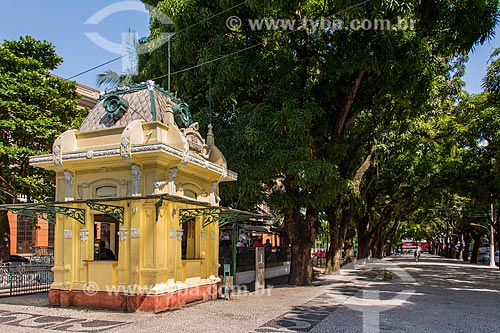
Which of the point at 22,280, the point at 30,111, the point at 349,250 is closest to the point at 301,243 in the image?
the point at 22,280

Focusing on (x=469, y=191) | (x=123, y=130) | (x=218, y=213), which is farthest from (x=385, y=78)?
(x=469, y=191)

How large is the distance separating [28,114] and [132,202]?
31.6ft

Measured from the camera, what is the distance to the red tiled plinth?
13.1 metres

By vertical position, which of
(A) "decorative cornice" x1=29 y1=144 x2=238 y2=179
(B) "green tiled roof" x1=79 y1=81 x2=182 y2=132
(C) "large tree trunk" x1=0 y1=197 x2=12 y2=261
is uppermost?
(B) "green tiled roof" x1=79 y1=81 x2=182 y2=132

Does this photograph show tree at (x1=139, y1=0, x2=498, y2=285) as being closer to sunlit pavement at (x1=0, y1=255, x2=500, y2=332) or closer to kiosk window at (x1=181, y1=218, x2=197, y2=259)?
kiosk window at (x1=181, y1=218, x2=197, y2=259)

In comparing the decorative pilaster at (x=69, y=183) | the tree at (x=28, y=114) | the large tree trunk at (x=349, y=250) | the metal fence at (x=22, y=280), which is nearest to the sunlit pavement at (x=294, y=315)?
the metal fence at (x=22, y=280)

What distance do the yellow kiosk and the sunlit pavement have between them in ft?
2.25

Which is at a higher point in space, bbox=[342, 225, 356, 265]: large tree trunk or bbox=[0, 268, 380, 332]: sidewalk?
bbox=[0, 268, 380, 332]: sidewalk

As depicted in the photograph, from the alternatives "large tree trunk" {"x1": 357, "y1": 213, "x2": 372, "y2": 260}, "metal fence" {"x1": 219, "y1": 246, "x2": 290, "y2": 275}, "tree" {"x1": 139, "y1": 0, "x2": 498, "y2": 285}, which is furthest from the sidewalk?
"large tree trunk" {"x1": 357, "y1": 213, "x2": 372, "y2": 260}

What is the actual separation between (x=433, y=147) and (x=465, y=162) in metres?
3.18

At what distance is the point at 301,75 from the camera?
20.1 m

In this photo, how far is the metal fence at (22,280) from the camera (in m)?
17.7

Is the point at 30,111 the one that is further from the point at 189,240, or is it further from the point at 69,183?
the point at 189,240

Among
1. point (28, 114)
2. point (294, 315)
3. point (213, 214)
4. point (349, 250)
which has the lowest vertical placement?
→ point (349, 250)
